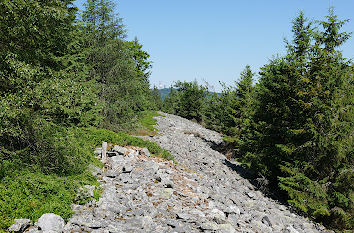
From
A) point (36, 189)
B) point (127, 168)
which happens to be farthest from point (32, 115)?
point (127, 168)

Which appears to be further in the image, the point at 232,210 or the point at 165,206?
the point at 232,210

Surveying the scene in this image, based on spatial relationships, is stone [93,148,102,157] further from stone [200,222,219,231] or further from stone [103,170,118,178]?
stone [200,222,219,231]

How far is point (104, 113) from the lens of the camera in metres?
20.9

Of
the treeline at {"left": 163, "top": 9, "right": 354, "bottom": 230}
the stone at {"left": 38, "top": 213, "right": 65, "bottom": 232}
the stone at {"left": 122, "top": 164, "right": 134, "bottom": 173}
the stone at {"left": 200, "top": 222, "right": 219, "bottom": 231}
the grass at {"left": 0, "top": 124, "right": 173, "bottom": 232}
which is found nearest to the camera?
the stone at {"left": 38, "top": 213, "right": 65, "bottom": 232}

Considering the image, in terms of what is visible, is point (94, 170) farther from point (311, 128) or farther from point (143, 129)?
point (143, 129)

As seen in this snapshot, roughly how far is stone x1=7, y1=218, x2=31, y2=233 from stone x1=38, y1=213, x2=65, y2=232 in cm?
28

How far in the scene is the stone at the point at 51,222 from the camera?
6.01 meters

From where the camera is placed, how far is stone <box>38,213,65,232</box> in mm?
6008

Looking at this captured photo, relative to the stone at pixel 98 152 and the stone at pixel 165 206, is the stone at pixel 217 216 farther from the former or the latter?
the stone at pixel 98 152

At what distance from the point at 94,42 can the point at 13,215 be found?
17881 mm

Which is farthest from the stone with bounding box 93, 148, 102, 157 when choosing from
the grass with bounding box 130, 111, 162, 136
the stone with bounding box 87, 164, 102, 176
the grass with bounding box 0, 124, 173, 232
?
the grass with bounding box 130, 111, 162, 136

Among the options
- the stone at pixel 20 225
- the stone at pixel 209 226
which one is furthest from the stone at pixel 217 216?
the stone at pixel 20 225

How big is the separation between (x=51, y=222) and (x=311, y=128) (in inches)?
508

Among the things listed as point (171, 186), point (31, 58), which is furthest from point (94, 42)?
point (171, 186)
